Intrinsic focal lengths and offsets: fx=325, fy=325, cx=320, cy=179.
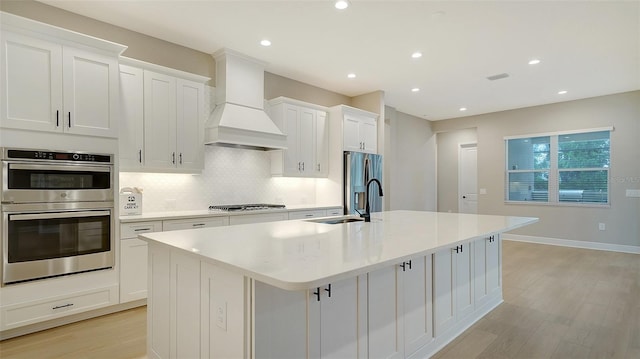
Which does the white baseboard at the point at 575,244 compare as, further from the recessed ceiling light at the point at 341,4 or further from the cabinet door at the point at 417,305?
the recessed ceiling light at the point at 341,4

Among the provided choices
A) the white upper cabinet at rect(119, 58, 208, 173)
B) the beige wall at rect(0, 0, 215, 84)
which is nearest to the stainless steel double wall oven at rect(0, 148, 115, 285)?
the white upper cabinet at rect(119, 58, 208, 173)

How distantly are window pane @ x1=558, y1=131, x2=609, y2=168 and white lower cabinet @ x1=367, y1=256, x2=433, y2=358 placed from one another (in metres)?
6.04

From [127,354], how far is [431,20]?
3937mm

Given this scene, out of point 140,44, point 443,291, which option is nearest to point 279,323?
point 443,291

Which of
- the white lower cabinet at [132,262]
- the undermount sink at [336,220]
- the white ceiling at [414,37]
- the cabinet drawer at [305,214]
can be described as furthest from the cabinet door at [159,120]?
the undermount sink at [336,220]

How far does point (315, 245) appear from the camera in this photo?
69.1 inches

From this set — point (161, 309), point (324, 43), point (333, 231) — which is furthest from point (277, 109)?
point (161, 309)

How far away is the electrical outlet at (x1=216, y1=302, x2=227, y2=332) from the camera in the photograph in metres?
1.52

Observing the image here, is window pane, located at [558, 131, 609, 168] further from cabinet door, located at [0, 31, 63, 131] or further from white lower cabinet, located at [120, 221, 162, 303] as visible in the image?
cabinet door, located at [0, 31, 63, 131]

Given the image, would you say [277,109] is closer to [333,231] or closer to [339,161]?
[339,161]

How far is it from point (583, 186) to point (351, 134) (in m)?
4.80

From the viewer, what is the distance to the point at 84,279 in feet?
9.53

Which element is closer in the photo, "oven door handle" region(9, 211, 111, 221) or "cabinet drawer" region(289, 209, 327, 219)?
"oven door handle" region(9, 211, 111, 221)

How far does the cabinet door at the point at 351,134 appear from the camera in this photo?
532 centimetres
